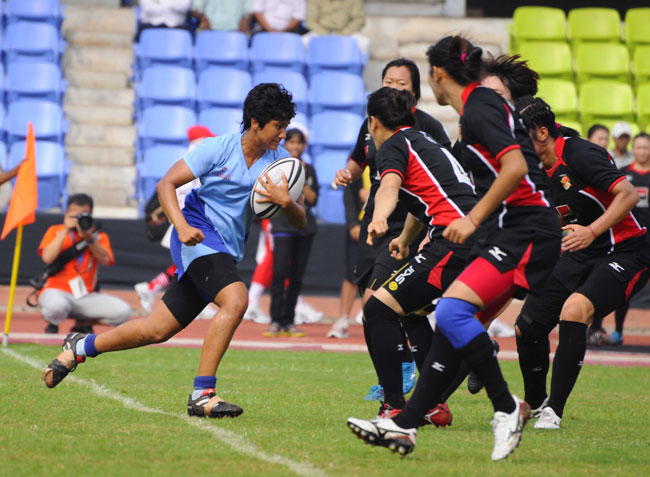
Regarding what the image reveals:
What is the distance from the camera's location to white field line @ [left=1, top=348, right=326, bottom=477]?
4.27m

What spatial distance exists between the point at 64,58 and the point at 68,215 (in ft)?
26.8

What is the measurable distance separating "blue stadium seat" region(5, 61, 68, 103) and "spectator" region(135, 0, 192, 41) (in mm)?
2025

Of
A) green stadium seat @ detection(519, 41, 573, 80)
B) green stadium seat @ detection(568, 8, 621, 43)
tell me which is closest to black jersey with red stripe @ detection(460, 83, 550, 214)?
green stadium seat @ detection(519, 41, 573, 80)

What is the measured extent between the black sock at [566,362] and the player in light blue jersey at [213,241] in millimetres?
1740

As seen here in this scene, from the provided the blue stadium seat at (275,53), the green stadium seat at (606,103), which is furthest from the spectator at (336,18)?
the green stadium seat at (606,103)

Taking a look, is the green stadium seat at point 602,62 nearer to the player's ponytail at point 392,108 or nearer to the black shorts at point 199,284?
the player's ponytail at point 392,108

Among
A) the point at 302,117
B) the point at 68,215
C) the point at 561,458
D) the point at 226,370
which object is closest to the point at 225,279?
the point at 561,458

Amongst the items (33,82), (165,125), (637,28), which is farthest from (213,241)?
(637,28)

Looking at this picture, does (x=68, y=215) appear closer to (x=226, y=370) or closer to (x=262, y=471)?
(x=226, y=370)

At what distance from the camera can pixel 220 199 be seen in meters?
6.02

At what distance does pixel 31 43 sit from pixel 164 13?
91.7 inches

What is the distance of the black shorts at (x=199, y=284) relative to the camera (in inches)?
228

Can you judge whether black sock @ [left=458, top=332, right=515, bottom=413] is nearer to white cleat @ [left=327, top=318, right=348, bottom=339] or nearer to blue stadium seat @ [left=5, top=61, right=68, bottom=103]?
white cleat @ [left=327, top=318, right=348, bottom=339]

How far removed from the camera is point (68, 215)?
1024 cm
